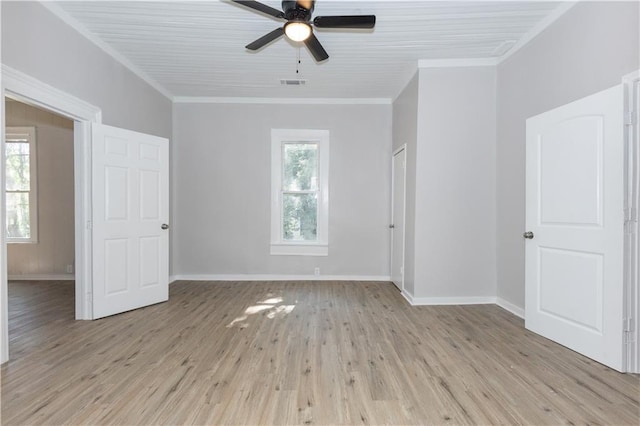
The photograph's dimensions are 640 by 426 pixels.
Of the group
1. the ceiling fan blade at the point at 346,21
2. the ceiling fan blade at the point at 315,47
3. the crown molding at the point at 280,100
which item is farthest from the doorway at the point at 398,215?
the ceiling fan blade at the point at 346,21

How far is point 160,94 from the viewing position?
4758 millimetres

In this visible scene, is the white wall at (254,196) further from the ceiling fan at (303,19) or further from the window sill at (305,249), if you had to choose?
the ceiling fan at (303,19)

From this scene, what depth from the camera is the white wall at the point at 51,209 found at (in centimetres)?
504

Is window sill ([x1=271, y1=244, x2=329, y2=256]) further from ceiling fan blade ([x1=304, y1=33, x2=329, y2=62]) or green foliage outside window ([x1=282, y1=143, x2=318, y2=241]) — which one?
ceiling fan blade ([x1=304, y1=33, x2=329, y2=62])

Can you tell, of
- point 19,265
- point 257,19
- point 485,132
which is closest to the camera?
point 257,19

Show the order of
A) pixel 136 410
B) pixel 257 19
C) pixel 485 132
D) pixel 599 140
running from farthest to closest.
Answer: pixel 485 132
pixel 257 19
pixel 599 140
pixel 136 410

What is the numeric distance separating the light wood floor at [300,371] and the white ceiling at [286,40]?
2965 millimetres

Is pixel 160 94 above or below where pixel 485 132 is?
above

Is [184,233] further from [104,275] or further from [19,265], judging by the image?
[19,265]

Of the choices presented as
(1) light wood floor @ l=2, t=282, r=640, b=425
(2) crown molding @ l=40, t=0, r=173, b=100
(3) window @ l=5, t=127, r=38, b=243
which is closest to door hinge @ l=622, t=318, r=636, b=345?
(1) light wood floor @ l=2, t=282, r=640, b=425

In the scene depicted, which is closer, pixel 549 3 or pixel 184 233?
pixel 549 3

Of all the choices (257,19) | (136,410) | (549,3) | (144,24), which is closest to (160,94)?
(144,24)

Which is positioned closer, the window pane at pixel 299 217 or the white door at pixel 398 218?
the white door at pixel 398 218

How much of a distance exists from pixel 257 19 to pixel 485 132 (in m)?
2.90
